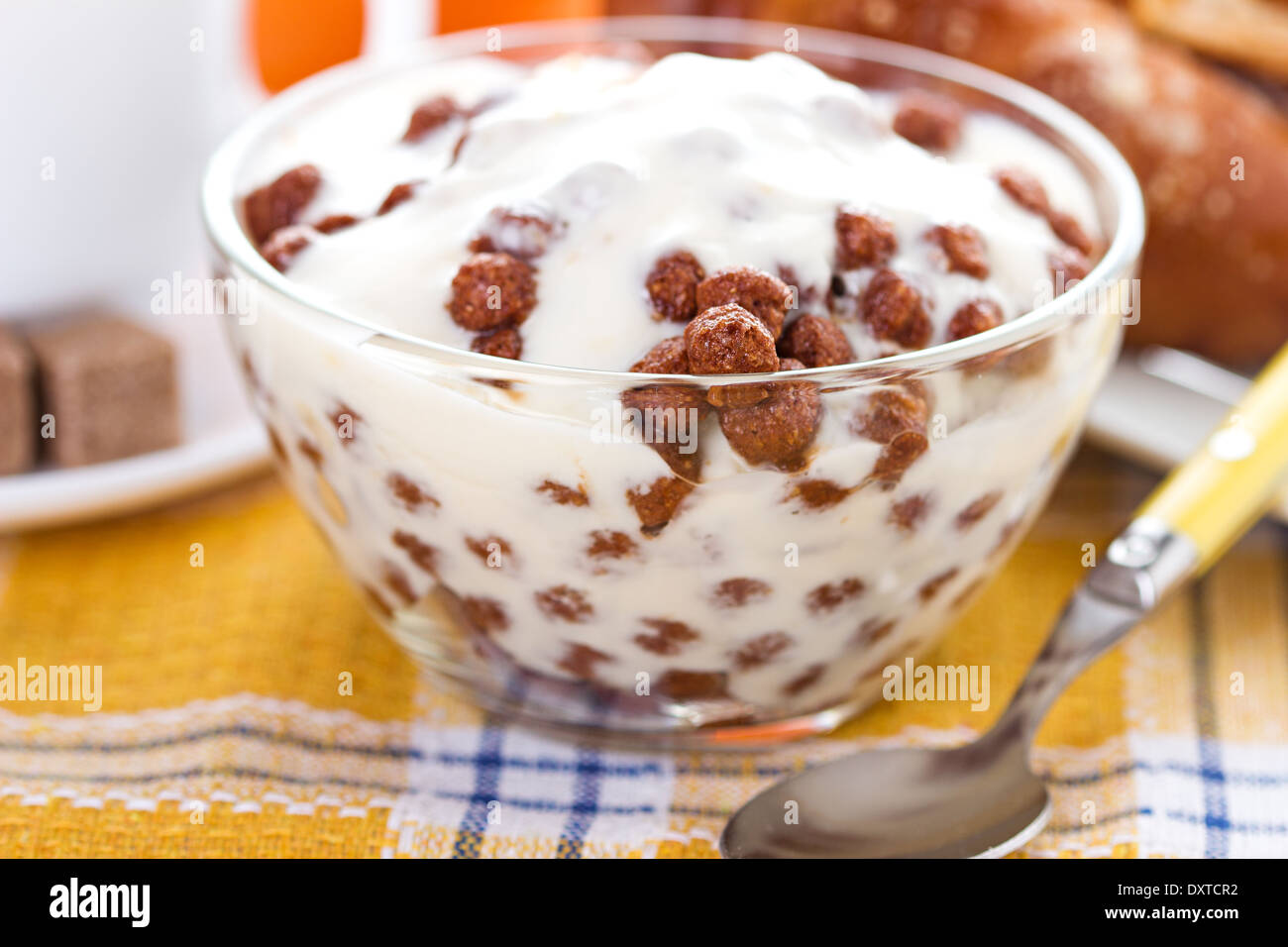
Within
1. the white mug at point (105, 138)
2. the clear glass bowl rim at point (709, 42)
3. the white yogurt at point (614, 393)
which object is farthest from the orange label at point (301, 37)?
the white yogurt at point (614, 393)

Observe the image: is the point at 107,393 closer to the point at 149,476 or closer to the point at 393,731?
the point at 149,476

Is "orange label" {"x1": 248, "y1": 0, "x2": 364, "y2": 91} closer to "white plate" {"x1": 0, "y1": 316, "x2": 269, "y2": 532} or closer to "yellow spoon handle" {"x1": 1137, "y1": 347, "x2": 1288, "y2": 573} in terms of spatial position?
"white plate" {"x1": 0, "y1": 316, "x2": 269, "y2": 532}

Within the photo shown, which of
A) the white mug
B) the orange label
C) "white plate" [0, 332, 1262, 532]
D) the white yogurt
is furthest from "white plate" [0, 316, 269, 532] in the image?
the orange label

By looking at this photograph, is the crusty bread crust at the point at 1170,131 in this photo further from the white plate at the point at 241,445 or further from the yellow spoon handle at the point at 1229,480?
the yellow spoon handle at the point at 1229,480

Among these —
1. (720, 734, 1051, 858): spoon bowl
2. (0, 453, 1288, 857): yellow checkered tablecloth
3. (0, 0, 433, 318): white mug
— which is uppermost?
(0, 0, 433, 318): white mug

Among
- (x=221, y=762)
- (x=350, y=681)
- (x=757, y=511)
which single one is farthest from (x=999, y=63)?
(x=221, y=762)

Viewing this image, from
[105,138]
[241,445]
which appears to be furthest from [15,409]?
[105,138]

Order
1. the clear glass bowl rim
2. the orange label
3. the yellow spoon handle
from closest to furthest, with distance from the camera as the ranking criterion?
1. the clear glass bowl rim
2. the yellow spoon handle
3. the orange label
